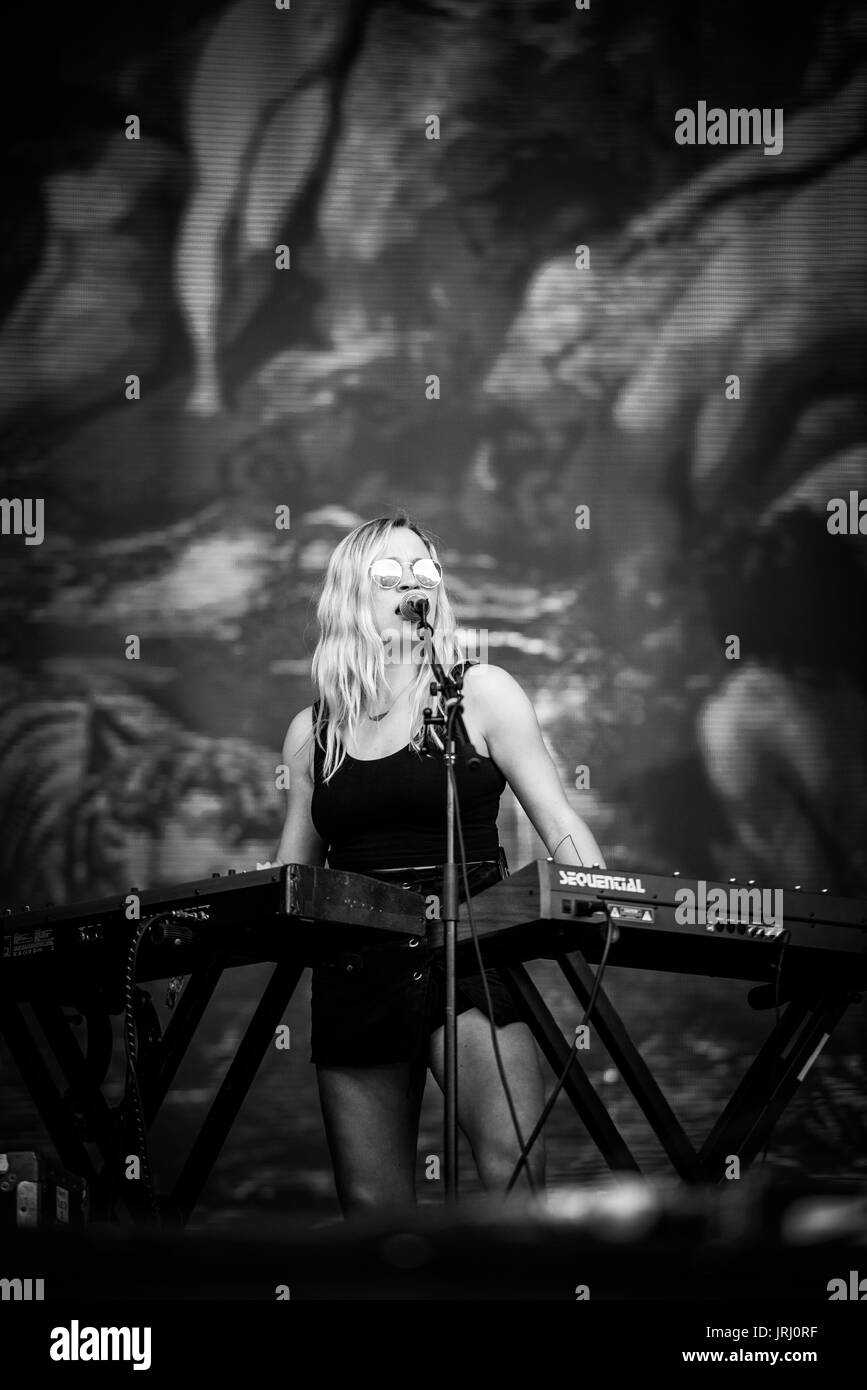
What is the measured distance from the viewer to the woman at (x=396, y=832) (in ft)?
8.68

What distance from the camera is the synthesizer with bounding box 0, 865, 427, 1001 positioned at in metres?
2.47

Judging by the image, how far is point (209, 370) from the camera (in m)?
5.23

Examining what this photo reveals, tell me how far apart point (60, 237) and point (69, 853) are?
2105 mm

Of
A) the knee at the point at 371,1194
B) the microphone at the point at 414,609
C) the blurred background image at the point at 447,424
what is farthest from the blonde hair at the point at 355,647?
the blurred background image at the point at 447,424

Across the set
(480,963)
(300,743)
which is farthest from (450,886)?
(300,743)

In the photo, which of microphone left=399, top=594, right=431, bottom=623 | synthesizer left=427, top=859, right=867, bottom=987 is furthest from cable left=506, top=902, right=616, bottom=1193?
microphone left=399, top=594, right=431, bottom=623

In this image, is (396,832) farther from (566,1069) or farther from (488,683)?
(566,1069)

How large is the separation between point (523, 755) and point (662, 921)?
1.59ft

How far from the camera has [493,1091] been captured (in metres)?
2.61

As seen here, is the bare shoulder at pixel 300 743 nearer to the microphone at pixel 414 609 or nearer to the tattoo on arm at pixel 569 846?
the microphone at pixel 414 609

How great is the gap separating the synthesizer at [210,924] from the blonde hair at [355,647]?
411mm
